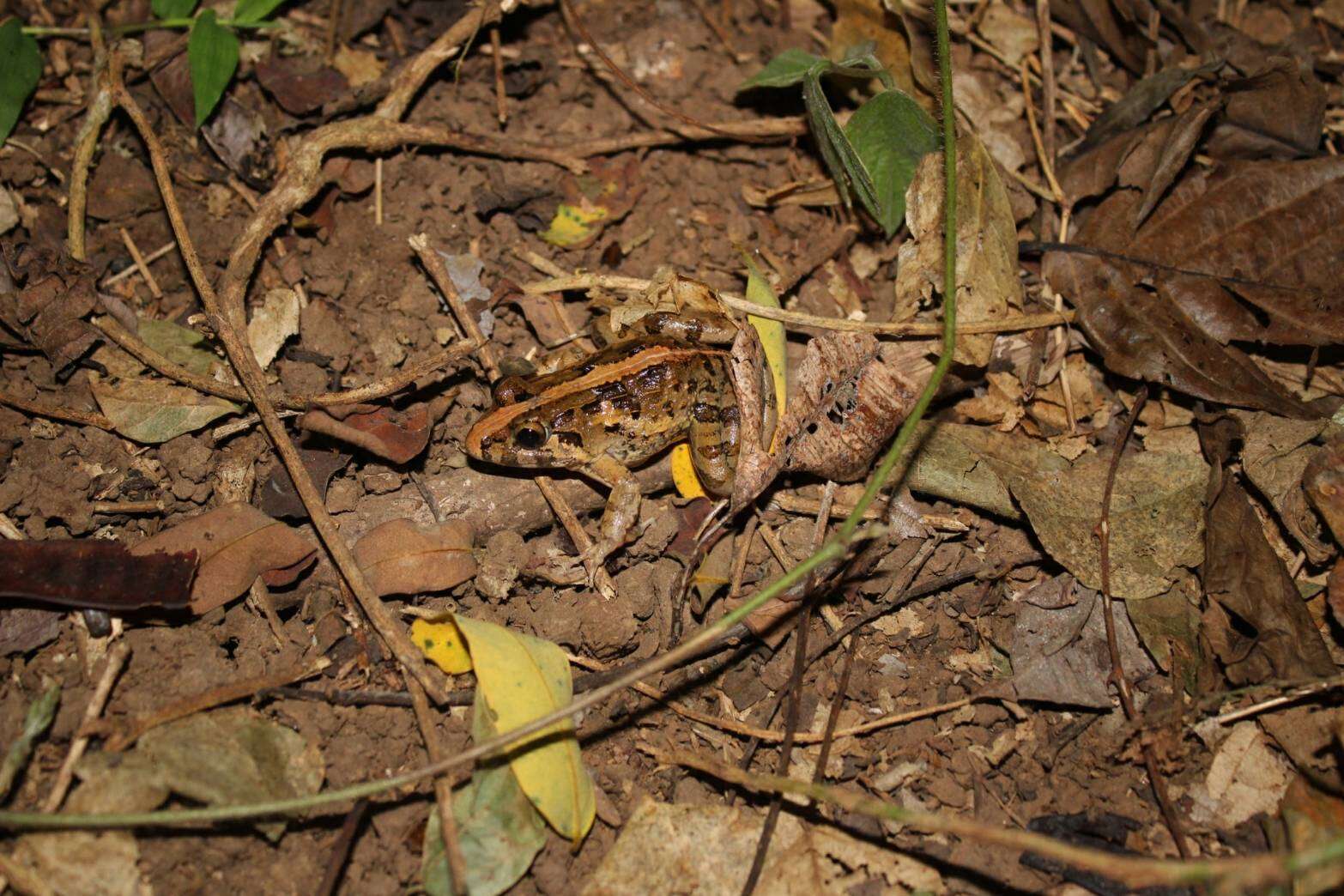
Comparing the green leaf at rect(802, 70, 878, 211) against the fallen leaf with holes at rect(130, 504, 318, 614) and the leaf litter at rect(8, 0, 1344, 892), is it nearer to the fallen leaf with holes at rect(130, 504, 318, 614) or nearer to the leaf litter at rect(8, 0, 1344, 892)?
the leaf litter at rect(8, 0, 1344, 892)

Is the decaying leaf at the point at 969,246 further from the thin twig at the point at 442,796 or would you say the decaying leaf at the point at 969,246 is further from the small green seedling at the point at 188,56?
the small green seedling at the point at 188,56

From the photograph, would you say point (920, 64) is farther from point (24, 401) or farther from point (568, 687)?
point (24, 401)

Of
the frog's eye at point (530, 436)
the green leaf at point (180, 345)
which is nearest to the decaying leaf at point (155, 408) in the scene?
the green leaf at point (180, 345)

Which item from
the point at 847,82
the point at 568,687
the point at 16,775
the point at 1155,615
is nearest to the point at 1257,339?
the point at 1155,615

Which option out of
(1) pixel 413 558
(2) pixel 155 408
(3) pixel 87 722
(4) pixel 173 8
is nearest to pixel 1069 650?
(1) pixel 413 558

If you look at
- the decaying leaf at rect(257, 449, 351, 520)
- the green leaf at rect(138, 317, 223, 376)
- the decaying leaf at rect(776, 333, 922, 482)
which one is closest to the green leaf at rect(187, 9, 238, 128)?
the green leaf at rect(138, 317, 223, 376)

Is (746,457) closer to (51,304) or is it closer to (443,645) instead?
(443,645)
